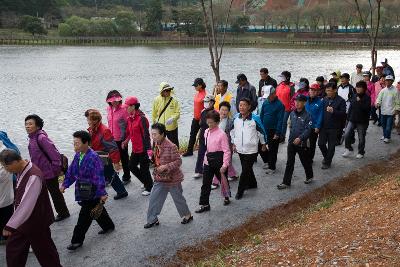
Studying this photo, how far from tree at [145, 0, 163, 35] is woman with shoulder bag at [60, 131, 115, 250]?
89345 millimetres

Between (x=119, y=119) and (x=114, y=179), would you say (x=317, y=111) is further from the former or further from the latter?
(x=114, y=179)

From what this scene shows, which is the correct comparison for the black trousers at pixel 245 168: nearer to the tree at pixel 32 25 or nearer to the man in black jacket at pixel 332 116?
the man in black jacket at pixel 332 116

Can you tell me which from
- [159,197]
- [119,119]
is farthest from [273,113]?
[159,197]

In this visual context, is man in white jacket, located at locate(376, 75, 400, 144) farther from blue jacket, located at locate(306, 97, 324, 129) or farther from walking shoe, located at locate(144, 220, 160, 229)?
walking shoe, located at locate(144, 220, 160, 229)

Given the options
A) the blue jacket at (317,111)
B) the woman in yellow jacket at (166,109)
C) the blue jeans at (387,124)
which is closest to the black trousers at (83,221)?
the woman in yellow jacket at (166,109)

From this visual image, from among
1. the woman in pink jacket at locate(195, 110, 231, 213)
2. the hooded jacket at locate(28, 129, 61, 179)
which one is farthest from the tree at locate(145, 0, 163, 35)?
the hooded jacket at locate(28, 129, 61, 179)

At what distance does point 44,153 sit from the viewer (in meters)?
5.83

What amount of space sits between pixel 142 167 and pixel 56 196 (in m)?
1.59

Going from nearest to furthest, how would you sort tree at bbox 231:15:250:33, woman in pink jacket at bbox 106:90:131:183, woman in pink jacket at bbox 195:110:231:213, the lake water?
woman in pink jacket at bbox 195:110:231:213 → woman in pink jacket at bbox 106:90:131:183 → the lake water → tree at bbox 231:15:250:33

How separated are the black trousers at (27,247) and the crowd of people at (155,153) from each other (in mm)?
10

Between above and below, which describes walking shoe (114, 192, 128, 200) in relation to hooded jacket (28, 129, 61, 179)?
below

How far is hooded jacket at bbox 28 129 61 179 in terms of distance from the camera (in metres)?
5.79

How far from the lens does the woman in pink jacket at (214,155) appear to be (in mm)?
6285

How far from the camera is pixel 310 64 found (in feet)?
150
